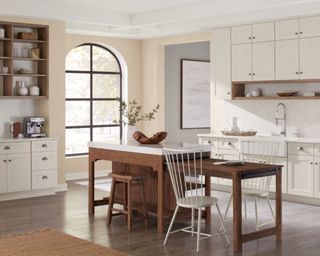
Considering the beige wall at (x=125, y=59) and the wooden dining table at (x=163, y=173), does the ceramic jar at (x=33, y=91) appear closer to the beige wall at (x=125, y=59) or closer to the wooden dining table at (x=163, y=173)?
the beige wall at (x=125, y=59)

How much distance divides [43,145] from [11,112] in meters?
0.72

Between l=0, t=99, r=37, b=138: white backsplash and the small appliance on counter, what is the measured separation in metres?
0.21

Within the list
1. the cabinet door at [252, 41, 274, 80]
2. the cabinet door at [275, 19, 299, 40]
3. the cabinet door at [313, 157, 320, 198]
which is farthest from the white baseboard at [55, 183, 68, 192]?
the cabinet door at [275, 19, 299, 40]

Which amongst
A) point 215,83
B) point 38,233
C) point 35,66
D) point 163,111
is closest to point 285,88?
point 215,83

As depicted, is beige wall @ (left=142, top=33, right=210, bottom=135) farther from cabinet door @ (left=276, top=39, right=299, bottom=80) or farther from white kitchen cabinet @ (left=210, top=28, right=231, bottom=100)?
cabinet door @ (left=276, top=39, right=299, bottom=80)

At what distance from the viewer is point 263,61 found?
8.14 m

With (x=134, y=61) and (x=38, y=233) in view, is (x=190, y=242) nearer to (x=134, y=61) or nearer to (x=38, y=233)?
(x=38, y=233)

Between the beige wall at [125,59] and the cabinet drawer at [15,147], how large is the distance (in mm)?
1855

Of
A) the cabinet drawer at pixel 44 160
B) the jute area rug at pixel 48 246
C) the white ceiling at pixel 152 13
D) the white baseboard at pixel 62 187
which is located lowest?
the jute area rug at pixel 48 246

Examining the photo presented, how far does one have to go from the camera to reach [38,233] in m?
5.71

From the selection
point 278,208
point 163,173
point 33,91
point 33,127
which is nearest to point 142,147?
point 163,173

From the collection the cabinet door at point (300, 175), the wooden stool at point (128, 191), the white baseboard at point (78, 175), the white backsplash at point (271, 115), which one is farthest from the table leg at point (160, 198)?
the white baseboard at point (78, 175)

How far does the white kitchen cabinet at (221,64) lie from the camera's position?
28.2 ft

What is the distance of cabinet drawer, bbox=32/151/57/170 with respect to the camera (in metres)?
8.01
